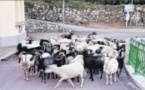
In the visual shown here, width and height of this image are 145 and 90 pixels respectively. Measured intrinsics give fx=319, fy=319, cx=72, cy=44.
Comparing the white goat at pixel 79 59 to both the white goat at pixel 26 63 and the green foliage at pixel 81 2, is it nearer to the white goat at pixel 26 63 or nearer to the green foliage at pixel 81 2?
the white goat at pixel 26 63

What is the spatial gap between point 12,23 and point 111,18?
1545cm

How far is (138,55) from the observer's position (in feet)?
31.7

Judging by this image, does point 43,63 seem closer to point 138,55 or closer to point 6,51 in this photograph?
point 138,55

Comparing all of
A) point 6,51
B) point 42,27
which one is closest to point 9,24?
point 6,51

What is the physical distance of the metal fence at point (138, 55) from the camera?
9.27 metres

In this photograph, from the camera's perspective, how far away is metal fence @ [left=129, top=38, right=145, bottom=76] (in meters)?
9.27

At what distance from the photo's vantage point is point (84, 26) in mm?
28297

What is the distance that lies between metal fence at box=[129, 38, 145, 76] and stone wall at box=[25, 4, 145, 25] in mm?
18890

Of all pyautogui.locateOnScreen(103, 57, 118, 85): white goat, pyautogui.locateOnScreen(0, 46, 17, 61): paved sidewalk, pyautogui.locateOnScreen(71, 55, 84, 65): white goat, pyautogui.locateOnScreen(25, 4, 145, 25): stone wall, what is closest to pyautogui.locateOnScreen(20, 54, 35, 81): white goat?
pyautogui.locateOnScreen(71, 55, 84, 65): white goat

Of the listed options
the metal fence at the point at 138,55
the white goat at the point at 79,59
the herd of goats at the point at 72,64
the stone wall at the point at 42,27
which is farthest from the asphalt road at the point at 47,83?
the stone wall at the point at 42,27

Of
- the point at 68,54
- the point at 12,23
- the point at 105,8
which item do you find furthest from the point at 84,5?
the point at 68,54

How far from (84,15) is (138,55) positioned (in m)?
20.4

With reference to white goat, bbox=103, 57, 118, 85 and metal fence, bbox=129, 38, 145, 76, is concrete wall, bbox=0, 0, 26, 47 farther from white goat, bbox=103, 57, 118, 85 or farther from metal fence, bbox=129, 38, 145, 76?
white goat, bbox=103, 57, 118, 85

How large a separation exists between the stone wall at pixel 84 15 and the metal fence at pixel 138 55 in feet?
62.0
